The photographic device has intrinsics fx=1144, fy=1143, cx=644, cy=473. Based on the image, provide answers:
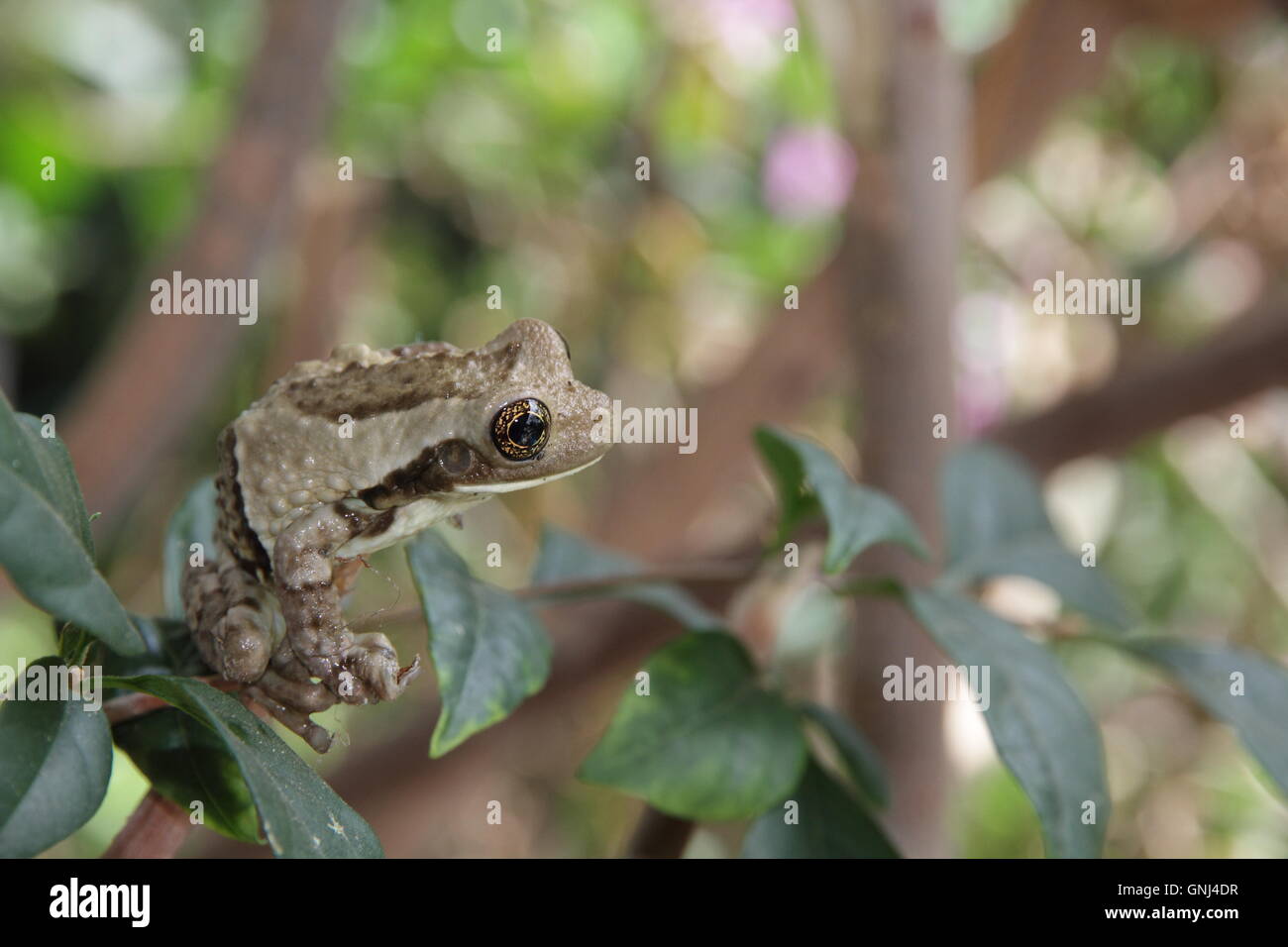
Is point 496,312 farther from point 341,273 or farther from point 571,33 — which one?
point 571,33

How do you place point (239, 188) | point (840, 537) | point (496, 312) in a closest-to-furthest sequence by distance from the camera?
point (840, 537) → point (239, 188) → point (496, 312)

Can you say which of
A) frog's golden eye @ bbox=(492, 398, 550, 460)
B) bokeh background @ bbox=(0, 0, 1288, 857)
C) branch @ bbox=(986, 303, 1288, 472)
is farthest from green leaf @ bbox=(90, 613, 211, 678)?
branch @ bbox=(986, 303, 1288, 472)

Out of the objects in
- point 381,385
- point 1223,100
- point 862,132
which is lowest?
point 381,385

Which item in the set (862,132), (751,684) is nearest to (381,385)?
(751,684)

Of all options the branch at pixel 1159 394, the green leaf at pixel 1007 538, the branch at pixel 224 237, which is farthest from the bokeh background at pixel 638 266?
the green leaf at pixel 1007 538

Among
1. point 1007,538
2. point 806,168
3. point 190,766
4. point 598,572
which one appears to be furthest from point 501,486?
point 806,168

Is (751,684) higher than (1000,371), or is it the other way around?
(1000,371)

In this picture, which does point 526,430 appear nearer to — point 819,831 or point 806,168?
point 819,831
